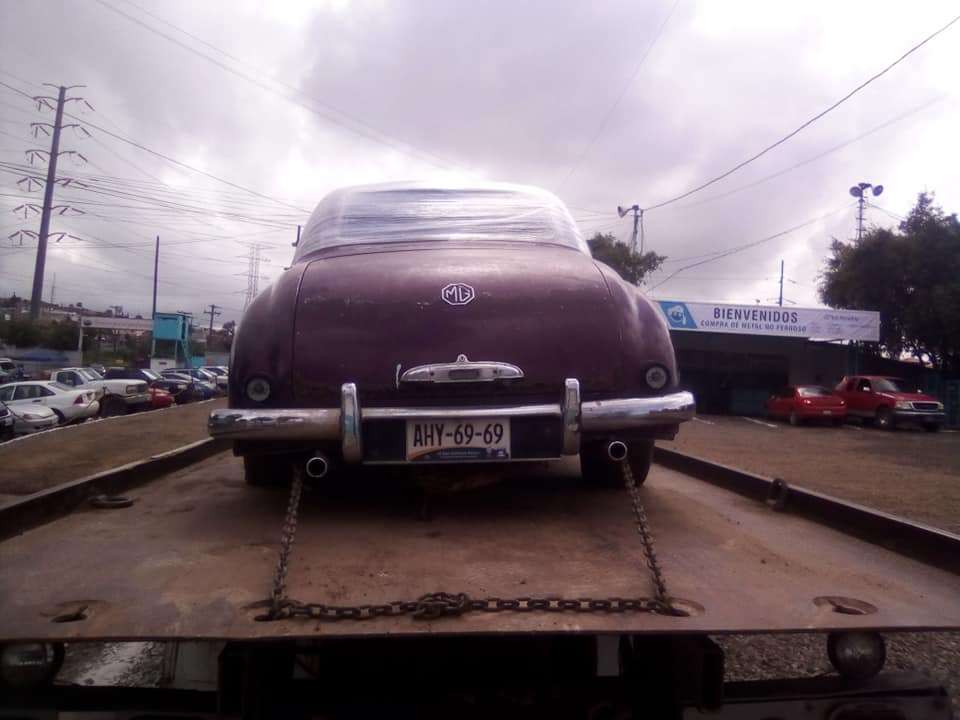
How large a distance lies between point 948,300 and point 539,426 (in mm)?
26931

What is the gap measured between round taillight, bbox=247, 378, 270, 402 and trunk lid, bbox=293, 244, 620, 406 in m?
0.12

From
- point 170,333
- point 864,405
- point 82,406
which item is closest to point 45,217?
point 170,333

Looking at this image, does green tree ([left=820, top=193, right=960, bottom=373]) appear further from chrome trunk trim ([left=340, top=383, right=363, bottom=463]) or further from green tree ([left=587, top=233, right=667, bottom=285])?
chrome trunk trim ([left=340, top=383, right=363, bottom=463])

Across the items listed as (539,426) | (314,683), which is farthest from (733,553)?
(314,683)

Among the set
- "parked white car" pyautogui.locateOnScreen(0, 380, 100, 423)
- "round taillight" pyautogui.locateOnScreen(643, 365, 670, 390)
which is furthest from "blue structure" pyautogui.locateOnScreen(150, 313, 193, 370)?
"round taillight" pyautogui.locateOnScreen(643, 365, 670, 390)

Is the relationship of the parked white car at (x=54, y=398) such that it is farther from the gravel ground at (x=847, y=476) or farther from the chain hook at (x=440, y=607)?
the chain hook at (x=440, y=607)

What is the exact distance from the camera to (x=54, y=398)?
1744 centimetres

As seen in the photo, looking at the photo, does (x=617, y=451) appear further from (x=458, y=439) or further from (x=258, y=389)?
(x=258, y=389)

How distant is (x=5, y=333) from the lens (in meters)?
48.7

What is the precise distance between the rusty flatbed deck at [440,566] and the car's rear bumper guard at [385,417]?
32cm

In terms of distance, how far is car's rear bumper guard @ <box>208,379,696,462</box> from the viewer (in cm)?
249

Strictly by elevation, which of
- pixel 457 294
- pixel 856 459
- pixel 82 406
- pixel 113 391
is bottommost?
pixel 82 406

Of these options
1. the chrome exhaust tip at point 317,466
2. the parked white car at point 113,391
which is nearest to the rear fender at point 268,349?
the chrome exhaust tip at point 317,466

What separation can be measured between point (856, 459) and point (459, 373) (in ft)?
39.7
